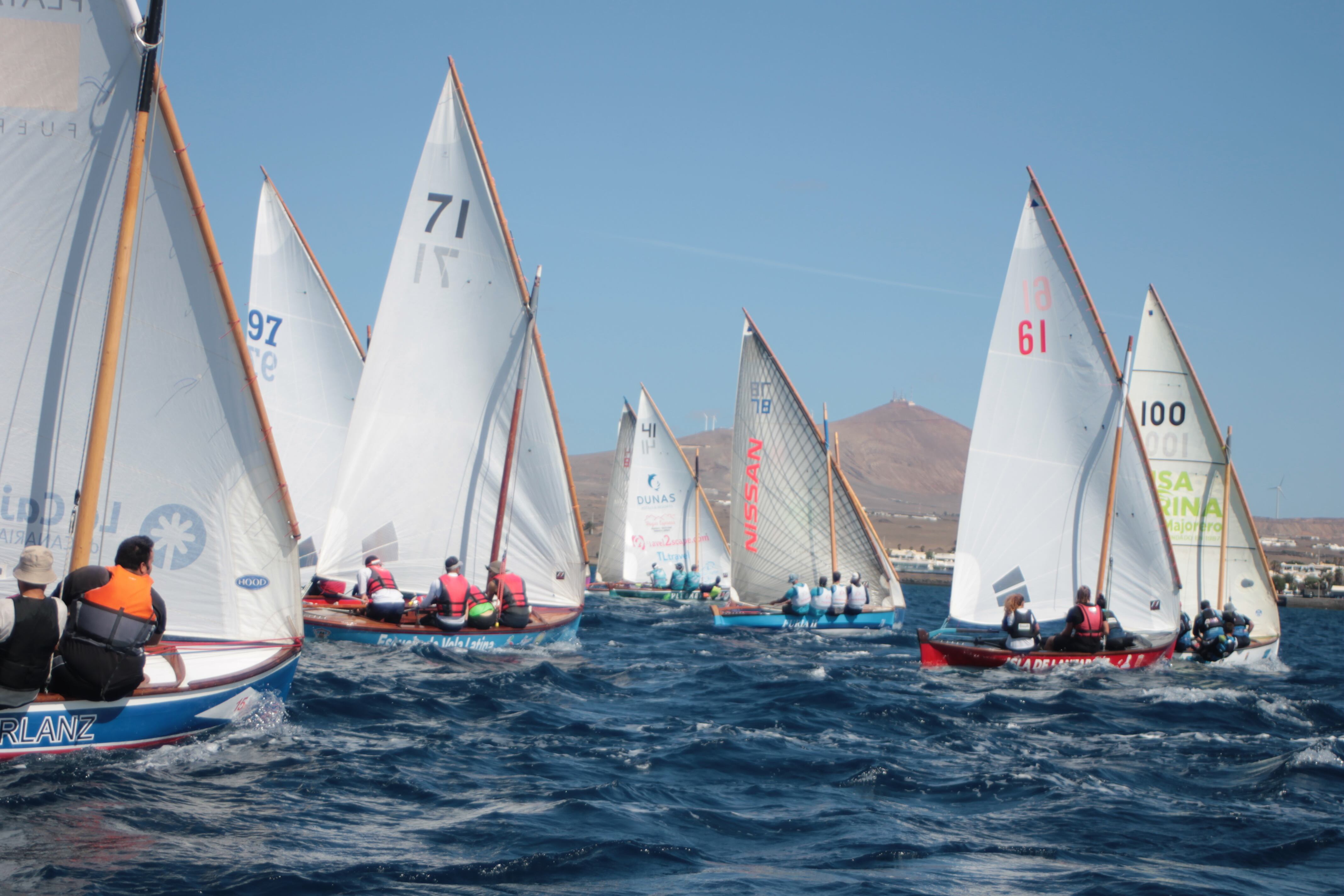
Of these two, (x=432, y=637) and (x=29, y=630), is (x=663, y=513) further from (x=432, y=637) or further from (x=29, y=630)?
(x=29, y=630)

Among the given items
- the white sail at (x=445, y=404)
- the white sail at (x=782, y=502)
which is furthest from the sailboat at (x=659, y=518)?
the white sail at (x=445, y=404)

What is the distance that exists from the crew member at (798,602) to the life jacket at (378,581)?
1613 cm

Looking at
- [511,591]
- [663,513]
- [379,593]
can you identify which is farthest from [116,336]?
[663,513]

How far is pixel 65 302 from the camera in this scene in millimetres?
12227

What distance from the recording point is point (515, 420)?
84.6 feet

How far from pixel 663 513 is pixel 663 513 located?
4 centimetres

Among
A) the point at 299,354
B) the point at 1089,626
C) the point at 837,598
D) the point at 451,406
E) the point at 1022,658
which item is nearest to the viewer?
the point at 1022,658

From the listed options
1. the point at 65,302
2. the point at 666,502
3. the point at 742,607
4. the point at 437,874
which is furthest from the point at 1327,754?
the point at 666,502

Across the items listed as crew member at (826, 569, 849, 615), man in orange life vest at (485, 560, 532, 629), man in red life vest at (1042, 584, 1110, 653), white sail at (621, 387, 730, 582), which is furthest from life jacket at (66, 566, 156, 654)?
white sail at (621, 387, 730, 582)

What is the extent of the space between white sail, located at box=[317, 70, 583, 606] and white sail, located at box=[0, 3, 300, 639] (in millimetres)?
12699

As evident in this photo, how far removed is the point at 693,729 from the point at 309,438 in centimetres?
1732

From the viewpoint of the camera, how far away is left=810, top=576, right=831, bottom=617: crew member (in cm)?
3781

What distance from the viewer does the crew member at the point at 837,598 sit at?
37.9 metres

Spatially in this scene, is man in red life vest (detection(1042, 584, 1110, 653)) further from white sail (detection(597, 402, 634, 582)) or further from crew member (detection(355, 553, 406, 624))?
white sail (detection(597, 402, 634, 582))
